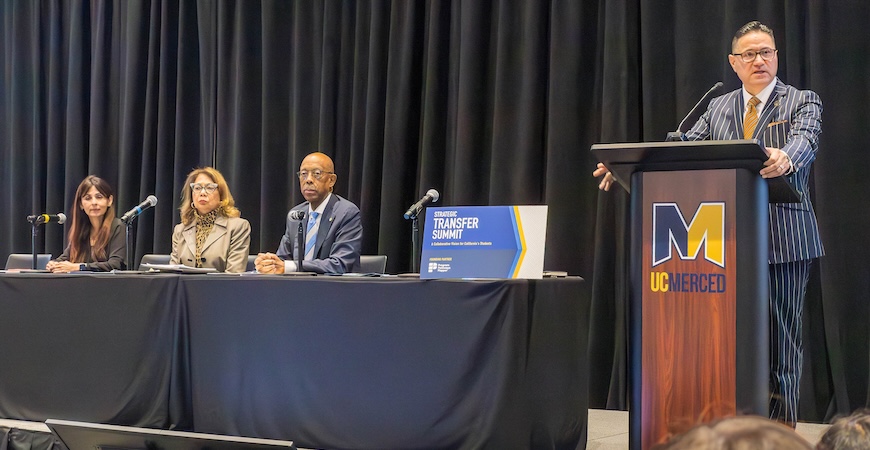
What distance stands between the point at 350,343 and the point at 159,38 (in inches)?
151

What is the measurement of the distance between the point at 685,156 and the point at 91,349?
2.30 m

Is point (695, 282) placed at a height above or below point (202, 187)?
below

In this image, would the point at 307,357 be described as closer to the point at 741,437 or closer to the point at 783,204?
the point at 783,204

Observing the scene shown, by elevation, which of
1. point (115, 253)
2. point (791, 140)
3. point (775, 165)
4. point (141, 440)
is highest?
point (791, 140)

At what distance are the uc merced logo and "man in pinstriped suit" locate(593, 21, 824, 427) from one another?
304 mm

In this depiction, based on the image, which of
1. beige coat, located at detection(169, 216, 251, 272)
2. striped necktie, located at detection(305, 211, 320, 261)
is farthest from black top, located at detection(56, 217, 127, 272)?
striped necktie, located at detection(305, 211, 320, 261)

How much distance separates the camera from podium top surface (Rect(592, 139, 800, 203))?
7.19 feet

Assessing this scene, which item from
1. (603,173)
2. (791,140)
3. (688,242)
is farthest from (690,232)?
(791,140)

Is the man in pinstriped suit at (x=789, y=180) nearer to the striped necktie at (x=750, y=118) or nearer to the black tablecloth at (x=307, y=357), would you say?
the striped necktie at (x=750, y=118)

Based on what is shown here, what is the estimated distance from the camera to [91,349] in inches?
132

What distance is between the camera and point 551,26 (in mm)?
4602

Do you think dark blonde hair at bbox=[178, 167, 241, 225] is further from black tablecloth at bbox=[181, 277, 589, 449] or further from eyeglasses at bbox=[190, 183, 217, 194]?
black tablecloth at bbox=[181, 277, 589, 449]

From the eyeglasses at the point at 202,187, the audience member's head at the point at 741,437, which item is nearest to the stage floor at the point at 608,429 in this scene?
the eyeglasses at the point at 202,187

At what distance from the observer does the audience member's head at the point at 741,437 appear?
62 centimetres
